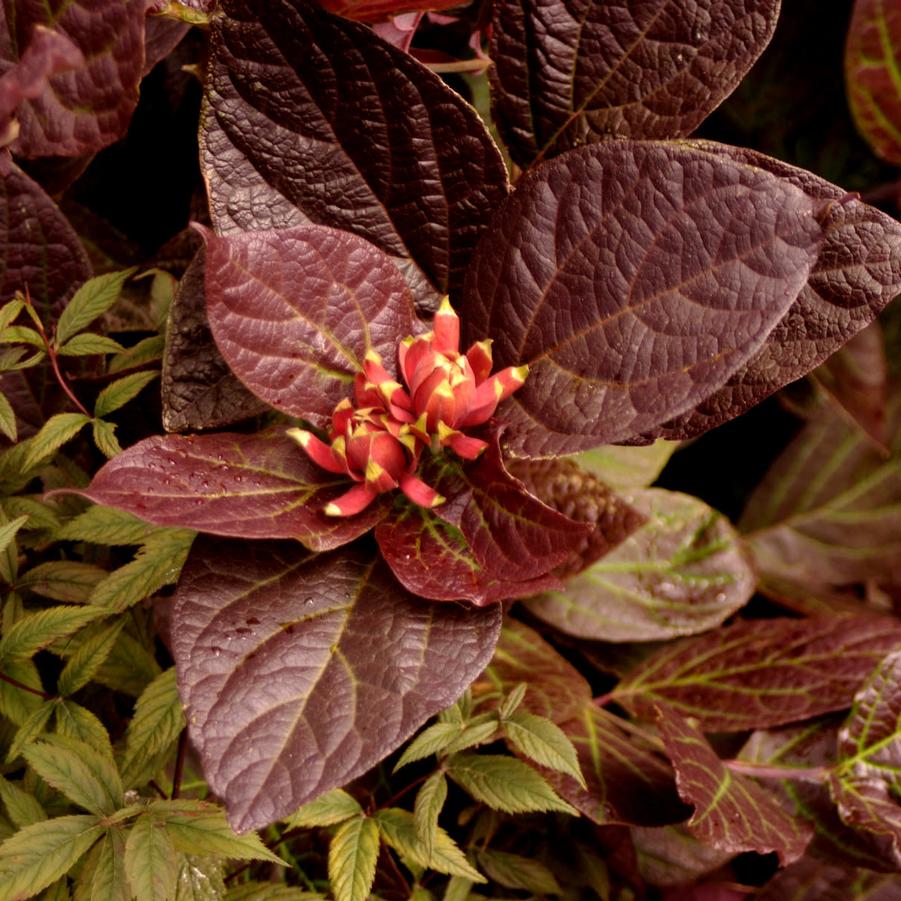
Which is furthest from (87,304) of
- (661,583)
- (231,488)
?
(661,583)

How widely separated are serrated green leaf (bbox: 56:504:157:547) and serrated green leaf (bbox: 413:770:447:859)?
0.86 ft

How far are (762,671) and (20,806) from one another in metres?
0.61

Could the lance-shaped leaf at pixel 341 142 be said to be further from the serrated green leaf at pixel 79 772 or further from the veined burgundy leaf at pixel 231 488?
the serrated green leaf at pixel 79 772

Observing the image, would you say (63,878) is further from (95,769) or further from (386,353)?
(386,353)

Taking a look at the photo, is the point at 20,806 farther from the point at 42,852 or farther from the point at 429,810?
the point at 429,810

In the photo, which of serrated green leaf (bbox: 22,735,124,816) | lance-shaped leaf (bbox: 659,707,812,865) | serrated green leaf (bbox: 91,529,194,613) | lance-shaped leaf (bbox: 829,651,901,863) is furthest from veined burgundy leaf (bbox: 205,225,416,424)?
lance-shaped leaf (bbox: 829,651,901,863)

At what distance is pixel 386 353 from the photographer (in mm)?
603

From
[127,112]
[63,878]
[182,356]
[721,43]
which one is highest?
[721,43]

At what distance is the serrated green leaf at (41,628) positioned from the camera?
61 centimetres

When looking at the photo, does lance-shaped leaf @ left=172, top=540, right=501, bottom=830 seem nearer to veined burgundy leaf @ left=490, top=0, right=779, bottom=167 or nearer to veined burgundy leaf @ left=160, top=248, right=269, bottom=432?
veined burgundy leaf @ left=160, top=248, right=269, bottom=432

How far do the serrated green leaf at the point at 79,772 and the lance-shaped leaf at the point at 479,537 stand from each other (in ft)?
0.78

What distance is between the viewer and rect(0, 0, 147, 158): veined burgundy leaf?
0.59 m

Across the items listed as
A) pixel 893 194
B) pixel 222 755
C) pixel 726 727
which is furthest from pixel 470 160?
pixel 893 194

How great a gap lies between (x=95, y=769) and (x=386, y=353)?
32 cm
